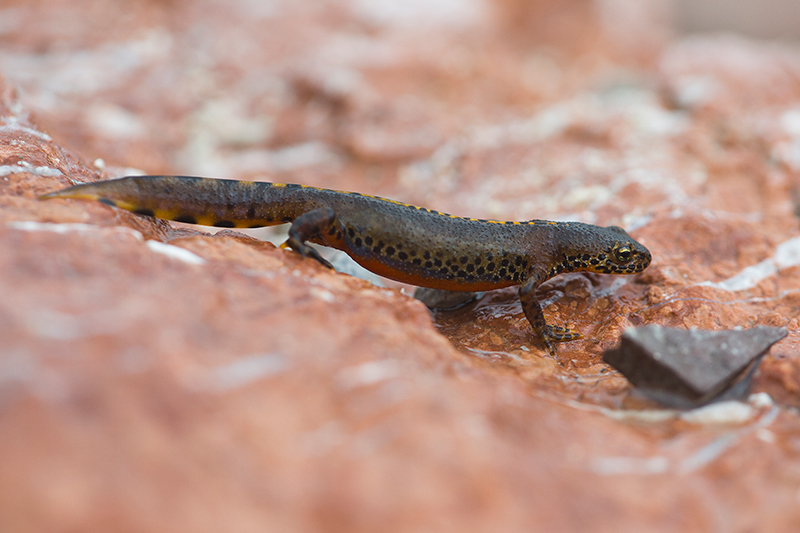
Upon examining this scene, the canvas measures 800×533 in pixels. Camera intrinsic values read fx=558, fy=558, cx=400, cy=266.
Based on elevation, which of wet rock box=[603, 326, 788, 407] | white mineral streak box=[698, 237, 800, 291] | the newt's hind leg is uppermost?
the newt's hind leg

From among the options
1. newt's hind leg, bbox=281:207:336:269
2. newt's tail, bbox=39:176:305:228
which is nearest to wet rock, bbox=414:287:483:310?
newt's hind leg, bbox=281:207:336:269

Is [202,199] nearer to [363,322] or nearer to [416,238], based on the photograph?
[416,238]

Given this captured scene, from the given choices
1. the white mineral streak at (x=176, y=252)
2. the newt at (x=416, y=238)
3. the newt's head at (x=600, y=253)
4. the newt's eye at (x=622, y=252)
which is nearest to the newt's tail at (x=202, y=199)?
the newt at (x=416, y=238)

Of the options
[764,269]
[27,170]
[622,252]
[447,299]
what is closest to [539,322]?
[447,299]

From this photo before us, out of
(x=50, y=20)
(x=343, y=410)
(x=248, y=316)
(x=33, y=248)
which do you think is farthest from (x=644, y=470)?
(x=50, y=20)

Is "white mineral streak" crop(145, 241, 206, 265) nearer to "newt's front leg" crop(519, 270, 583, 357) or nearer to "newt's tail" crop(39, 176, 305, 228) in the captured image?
"newt's tail" crop(39, 176, 305, 228)

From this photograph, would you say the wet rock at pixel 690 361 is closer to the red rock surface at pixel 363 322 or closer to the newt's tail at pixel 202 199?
the red rock surface at pixel 363 322
